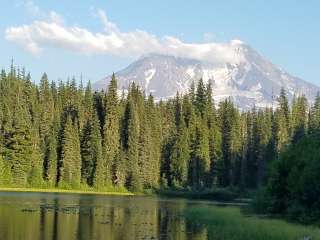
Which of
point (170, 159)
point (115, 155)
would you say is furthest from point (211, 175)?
point (115, 155)

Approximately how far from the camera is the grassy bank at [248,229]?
48.3 metres

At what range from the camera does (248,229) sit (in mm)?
53062

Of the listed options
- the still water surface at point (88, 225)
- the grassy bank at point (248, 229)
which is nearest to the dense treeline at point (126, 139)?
the still water surface at point (88, 225)

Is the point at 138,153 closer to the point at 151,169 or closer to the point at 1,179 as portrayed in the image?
the point at 151,169

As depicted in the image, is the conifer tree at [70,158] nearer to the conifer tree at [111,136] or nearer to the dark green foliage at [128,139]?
the dark green foliage at [128,139]

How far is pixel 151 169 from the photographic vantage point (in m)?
159

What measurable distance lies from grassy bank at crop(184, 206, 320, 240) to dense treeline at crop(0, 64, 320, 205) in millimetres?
75394

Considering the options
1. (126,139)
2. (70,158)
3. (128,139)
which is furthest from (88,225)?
(126,139)

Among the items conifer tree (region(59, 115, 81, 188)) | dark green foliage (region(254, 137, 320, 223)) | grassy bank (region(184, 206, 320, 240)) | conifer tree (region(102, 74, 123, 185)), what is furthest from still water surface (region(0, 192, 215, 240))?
conifer tree (region(102, 74, 123, 185))

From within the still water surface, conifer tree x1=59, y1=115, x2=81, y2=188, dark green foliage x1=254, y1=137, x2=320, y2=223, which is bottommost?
the still water surface

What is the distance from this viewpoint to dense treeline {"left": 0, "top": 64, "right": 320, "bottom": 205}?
5837 inches

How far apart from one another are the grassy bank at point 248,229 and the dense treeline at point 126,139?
75394mm

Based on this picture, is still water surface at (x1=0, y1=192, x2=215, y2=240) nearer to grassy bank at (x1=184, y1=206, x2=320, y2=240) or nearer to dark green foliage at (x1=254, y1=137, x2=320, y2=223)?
grassy bank at (x1=184, y1=206, x2=320, y2=240)

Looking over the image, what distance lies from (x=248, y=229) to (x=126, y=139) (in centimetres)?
11344
